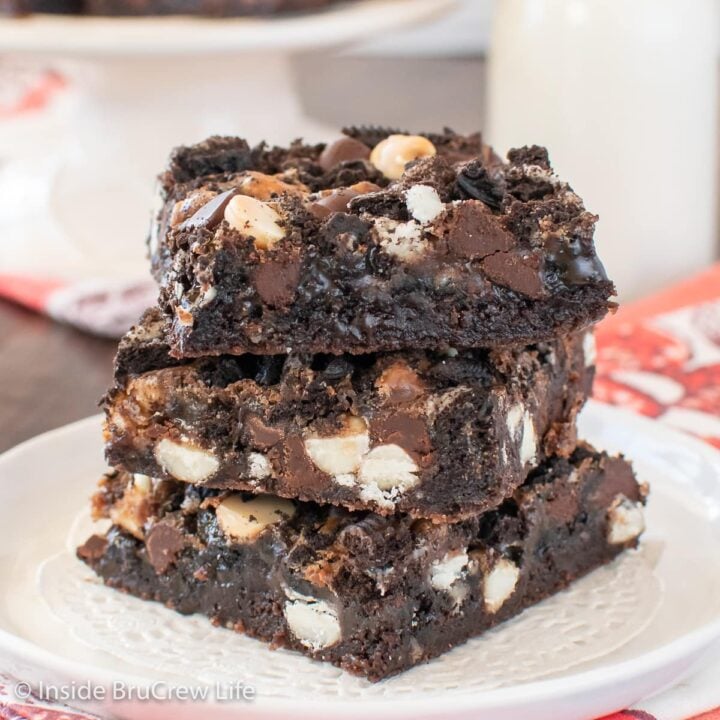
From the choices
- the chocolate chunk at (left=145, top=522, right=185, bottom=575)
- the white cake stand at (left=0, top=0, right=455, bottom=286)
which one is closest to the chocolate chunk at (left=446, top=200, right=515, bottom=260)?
the chocolate chunk at (left=145, top=522, right=185, bottom=575)

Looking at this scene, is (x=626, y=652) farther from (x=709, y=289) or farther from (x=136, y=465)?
(x=709, y=289)

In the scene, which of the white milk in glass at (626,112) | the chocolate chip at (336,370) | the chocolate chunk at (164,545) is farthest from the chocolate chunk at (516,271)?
the white milk in glass at (626,112)

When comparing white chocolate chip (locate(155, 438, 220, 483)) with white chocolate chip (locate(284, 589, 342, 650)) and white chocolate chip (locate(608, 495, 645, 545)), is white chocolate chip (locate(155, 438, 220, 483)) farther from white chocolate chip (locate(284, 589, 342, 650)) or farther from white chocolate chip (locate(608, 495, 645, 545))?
white chocolate chip (locate(608, 495, 645, 545))

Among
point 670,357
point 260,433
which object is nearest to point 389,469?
point 260,433

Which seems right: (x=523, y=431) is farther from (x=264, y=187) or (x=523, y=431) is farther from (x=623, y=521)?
(x=264, y=187)

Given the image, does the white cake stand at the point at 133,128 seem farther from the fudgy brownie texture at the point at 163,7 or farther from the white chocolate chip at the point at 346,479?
the white chocolate chip at the point at 346,479

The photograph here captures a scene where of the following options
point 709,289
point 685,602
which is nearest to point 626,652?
point 685,602
